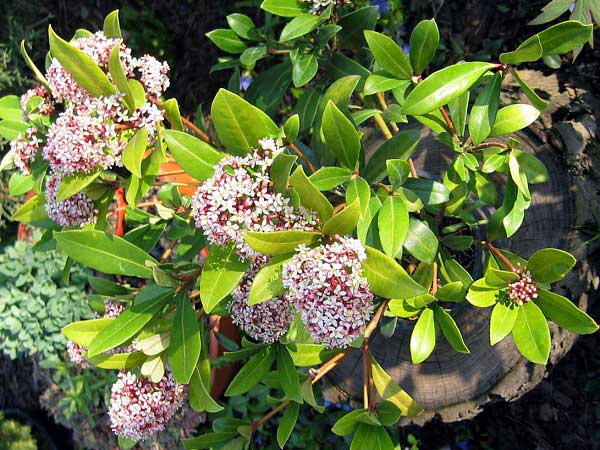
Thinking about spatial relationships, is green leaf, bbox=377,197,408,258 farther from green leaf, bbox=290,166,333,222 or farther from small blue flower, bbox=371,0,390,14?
small blue flower, bbox=371,0,390,14

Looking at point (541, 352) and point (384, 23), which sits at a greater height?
point (384, 23)

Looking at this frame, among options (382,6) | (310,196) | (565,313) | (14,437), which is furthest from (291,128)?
(14,437)

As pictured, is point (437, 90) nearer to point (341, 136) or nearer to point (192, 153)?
point (341, 136)

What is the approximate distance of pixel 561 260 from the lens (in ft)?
3.42

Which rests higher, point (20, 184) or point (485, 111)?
point (485, 111)

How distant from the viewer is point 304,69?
1.34 meters

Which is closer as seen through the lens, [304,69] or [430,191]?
[430,191]

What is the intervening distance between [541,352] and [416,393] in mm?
656

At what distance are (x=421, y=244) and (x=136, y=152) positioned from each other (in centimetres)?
56

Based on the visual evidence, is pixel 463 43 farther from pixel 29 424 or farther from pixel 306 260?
pixel 29 424

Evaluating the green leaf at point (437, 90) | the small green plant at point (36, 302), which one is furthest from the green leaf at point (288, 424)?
the small green plant at point (36, 302)

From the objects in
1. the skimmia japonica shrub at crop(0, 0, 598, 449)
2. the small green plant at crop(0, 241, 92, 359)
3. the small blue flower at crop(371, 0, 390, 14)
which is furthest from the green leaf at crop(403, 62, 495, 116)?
the small green plant at crop(0, 241, 92, 359)

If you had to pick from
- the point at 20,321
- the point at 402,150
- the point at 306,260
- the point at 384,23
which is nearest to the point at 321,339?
the point at 306,260

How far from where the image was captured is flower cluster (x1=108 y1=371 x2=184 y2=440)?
1.21 m
